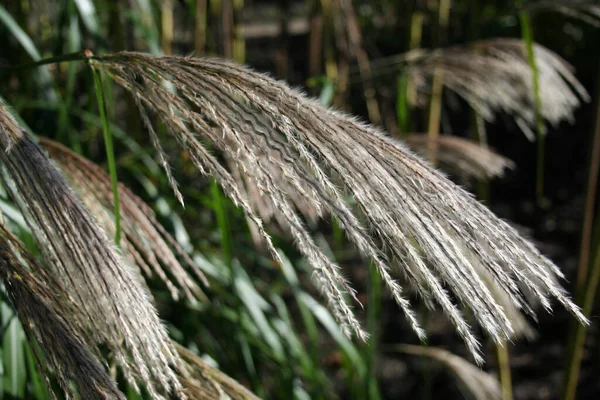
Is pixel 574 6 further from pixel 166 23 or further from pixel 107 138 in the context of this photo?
pixel 166 23

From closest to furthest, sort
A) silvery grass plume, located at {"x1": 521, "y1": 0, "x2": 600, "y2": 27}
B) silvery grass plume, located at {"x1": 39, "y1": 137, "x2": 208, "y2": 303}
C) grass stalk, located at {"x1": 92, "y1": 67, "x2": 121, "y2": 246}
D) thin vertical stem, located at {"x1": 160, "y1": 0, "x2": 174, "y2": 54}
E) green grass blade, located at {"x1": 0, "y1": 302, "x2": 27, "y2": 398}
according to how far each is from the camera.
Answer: grass stalk, located at {"x1": 92, "y1": 67, "x2": 121, "y2": 246} < silvery grass plume, located at {"x1": 39, "y1": 137, "x2": 208, "y2": 303} < green grass blade, located at {"x1": 0, "y1": 302, "x2": 27, "y2": 398} < silvery grass plume, located at {"x1": 521, "y1": 0, "x2": 600, "y2": 27} < thin vertical stem, located at {"x1": 160, "y1": 0, "x2": 174, "y2": 54}

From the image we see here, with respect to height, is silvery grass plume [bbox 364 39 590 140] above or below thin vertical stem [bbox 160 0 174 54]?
below

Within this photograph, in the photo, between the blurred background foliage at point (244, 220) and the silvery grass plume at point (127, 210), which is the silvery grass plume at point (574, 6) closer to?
the blurred background foliage at point (244, 220)

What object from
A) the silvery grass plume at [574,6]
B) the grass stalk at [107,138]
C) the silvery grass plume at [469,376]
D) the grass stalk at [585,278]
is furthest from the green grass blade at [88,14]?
the silvery grass plume at [469,376]

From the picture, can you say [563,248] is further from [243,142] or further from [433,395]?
[243,142]

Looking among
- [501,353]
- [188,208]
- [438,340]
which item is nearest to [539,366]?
[438,340]

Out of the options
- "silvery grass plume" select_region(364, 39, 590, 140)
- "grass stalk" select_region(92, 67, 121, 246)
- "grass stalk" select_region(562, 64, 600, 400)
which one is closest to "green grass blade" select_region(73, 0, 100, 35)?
"silvery grass plume" select_region(364, 39, 590, 140)

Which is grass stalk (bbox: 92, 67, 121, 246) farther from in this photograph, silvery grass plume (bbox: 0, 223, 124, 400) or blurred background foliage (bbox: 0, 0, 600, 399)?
blurred background foliage (bbox: 0, 0, 600, 399)
